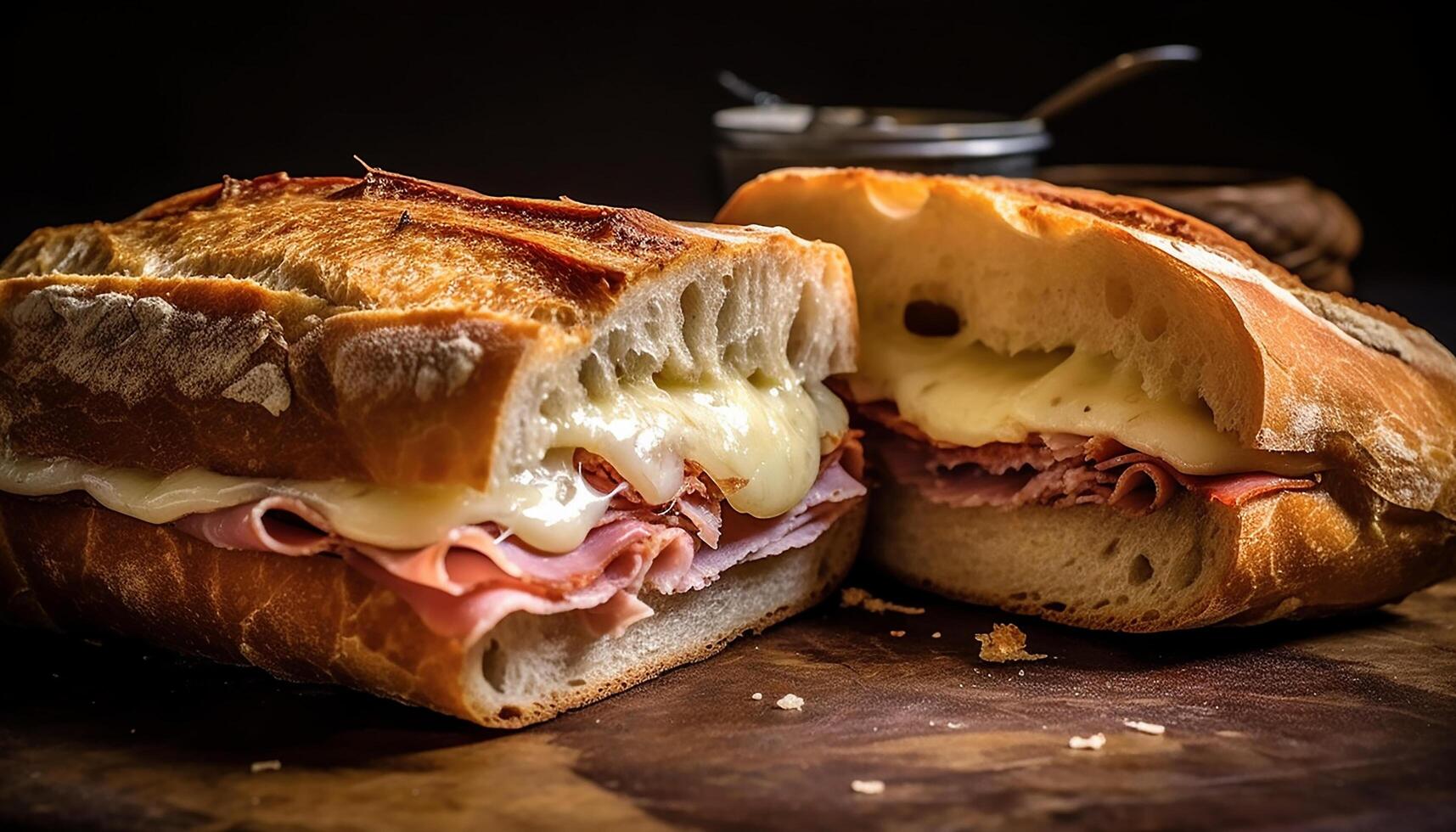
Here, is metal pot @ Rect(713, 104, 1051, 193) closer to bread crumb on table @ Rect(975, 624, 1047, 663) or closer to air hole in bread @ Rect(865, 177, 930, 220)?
air hole in bread @ Rect(865, 177, 930, 220)

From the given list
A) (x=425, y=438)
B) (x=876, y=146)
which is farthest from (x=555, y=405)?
(x=876, y=146)

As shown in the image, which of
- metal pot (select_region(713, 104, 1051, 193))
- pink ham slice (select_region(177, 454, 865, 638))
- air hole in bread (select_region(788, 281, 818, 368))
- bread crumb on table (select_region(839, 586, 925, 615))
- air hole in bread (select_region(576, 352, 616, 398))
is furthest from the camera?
metal pot (select_region(713, 104, 1051, 193))

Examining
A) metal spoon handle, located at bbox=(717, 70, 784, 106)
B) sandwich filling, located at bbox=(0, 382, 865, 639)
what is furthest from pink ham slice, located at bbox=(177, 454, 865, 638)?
metal spoon handle, located at bbox=(717, 70, 784, 106)

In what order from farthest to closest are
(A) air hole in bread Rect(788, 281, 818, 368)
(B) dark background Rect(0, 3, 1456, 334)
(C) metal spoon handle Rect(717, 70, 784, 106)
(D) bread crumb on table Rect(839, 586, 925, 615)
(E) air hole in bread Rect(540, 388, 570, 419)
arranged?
1. (B) dark background Rect(0, 3, 1456, 334)
2. (C) metal spoon handle Rect(717, 70, 784, 106)
3. (D) bread crumb on table Rect(839, 586, 925, 615)
4. (A) air hole in bread Rect(788, 281, 818, 368)
5. (E) air hole in bread Rect(540, 388, 570, 419)

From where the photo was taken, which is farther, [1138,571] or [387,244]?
[1138,571]

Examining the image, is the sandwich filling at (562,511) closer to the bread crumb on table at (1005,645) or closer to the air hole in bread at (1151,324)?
the bread crumb on table at (1005,645)

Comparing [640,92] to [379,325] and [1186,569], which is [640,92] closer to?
→ [1186,569]
